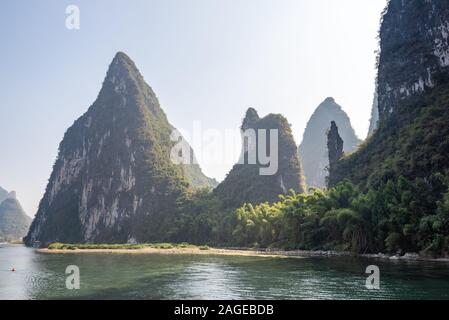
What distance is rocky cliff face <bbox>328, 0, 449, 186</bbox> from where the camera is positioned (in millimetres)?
50188

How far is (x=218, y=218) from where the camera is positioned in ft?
318

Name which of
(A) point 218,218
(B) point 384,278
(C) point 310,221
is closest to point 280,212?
(C) point 310,221

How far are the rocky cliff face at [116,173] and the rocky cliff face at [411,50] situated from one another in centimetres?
6803

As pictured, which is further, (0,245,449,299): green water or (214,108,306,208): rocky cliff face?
(214,108,306,208): rocky cliff face

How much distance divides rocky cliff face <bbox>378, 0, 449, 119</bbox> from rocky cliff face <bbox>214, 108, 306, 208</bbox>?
3867 cm

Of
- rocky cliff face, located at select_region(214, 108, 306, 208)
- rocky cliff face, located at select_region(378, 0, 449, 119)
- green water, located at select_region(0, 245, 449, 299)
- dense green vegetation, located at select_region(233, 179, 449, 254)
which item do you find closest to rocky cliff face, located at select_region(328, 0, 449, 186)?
rocky cliff face, located at select_region(378, 0, 449, 119)

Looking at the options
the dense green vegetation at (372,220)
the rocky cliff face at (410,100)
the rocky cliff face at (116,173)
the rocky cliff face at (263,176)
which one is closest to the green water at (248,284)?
the dense green vegetation at (372,220)

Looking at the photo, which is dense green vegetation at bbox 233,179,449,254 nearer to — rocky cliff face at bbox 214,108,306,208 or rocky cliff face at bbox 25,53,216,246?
rocky cliff face at bbox 214,108,306,208

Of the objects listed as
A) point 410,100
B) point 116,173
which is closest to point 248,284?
point 410,100

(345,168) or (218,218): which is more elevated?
(345,168)

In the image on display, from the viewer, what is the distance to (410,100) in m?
67.1

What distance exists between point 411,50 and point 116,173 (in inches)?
3971
